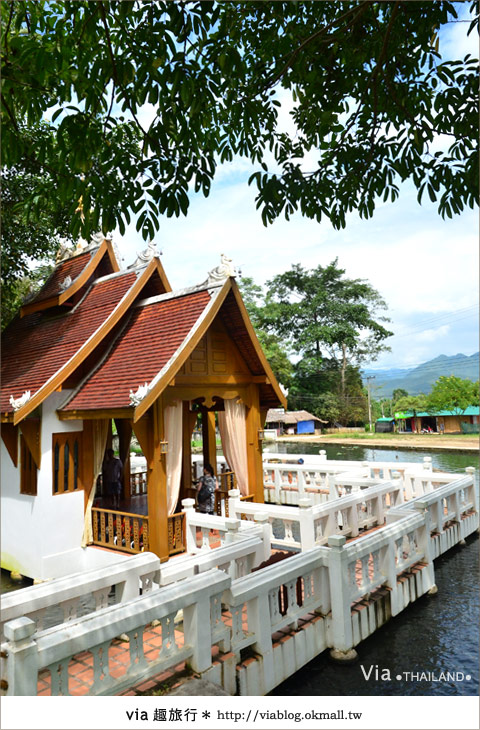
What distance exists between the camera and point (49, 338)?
773 centimetres

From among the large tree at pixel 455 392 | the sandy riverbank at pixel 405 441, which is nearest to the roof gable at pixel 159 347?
the large tree at pixel 455 392

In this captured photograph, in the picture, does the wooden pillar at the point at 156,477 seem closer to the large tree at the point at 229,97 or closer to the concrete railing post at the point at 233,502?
the concrete railing post at the point at 233,502

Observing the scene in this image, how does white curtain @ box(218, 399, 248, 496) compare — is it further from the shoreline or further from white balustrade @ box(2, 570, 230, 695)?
the shoreline

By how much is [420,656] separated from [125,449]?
6113 mm

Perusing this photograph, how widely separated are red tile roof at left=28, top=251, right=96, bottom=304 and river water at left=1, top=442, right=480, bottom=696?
4420mm

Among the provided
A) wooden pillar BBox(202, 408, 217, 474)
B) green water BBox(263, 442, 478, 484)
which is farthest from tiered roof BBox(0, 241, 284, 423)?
green water BBox(263, 442, 478, 484)

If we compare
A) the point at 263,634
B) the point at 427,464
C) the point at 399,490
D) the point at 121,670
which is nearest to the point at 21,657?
the point at 121,670

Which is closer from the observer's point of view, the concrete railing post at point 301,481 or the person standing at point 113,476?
the person standing at point 113,476

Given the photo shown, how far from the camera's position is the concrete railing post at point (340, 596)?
13.7 ft

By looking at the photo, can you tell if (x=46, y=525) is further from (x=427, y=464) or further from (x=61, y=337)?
(x=427, y=464)

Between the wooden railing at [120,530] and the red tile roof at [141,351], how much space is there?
4.73 ft

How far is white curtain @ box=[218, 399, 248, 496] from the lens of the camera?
7.41 meters

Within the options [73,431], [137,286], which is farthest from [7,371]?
[137,286]

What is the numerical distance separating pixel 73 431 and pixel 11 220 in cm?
398
